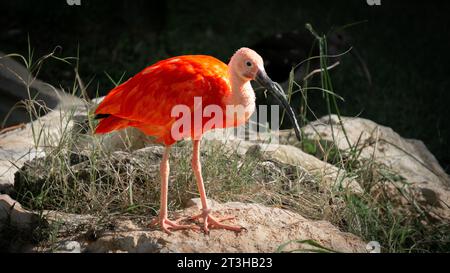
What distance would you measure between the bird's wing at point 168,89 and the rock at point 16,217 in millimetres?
635

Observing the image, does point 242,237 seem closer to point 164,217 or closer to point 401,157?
point 164,217

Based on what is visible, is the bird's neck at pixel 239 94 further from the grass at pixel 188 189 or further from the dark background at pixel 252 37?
the dark background at pixel 252 37

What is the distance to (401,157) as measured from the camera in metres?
4.80

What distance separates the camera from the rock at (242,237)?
3.06 m

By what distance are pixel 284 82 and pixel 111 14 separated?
2601 mm

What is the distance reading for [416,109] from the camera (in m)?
6.39

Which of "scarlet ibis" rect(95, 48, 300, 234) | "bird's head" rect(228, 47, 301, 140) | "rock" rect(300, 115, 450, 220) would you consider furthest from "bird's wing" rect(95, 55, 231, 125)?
"rock" rect(300, 115, 450, 220)

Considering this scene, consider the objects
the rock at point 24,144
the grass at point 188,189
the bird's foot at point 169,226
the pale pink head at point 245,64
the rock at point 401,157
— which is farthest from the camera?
the rock at point 401,157

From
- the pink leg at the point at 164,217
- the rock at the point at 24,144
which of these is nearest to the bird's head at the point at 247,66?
the pink leg at the point at 164,217

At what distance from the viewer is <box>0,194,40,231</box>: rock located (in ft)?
11.0

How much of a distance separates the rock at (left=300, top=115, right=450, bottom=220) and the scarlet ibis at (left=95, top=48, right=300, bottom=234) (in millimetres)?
1024

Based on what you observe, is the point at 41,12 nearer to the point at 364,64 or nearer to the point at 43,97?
the point at 43,97

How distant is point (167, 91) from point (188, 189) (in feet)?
2.44

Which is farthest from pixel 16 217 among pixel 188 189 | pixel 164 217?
pixel 188 189
